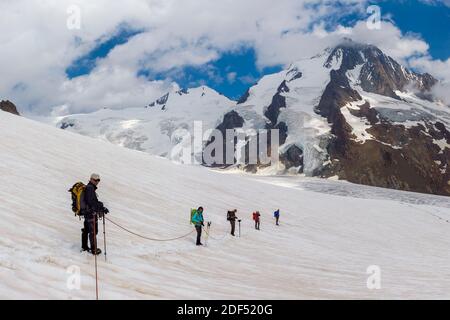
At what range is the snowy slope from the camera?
1059 centimetres

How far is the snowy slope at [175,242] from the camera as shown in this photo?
34.7ft

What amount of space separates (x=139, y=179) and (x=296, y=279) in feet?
63.7

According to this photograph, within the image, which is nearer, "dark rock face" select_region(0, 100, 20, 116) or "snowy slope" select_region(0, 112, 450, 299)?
"snowy slope" select_region(0, 112, 450, 299)

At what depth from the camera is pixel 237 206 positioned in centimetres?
3334

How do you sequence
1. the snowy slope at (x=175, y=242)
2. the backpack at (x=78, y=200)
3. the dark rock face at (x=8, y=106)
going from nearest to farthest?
the snowy slope at (x=175, y=242)
the backpack at (x=78, y=200)
the dark rock face at (x=8, y=106)

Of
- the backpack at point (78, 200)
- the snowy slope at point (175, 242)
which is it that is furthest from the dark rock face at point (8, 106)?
the backpack at point (78, 200)

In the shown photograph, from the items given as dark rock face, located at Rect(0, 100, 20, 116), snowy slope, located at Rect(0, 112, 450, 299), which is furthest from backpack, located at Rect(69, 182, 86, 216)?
dark rock face, located at Rect(0, 100, 20, 116)

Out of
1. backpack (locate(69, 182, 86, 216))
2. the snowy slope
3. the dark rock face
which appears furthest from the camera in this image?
the dark rock face

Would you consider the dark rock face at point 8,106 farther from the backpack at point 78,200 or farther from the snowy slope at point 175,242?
the backpack at point 78,200

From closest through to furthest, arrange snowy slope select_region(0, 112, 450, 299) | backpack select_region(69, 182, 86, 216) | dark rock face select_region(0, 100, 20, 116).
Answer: snowy slope select_region(0, 112, 450, 299), backpack select_region(69, 182, 86, 216), dark rock face select_region(0, 100, 20, 116)

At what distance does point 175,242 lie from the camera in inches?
699

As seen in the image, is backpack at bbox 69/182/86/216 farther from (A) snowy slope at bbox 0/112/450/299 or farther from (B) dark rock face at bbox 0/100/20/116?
(B) dark rock face at bbox 0/100/20/116
